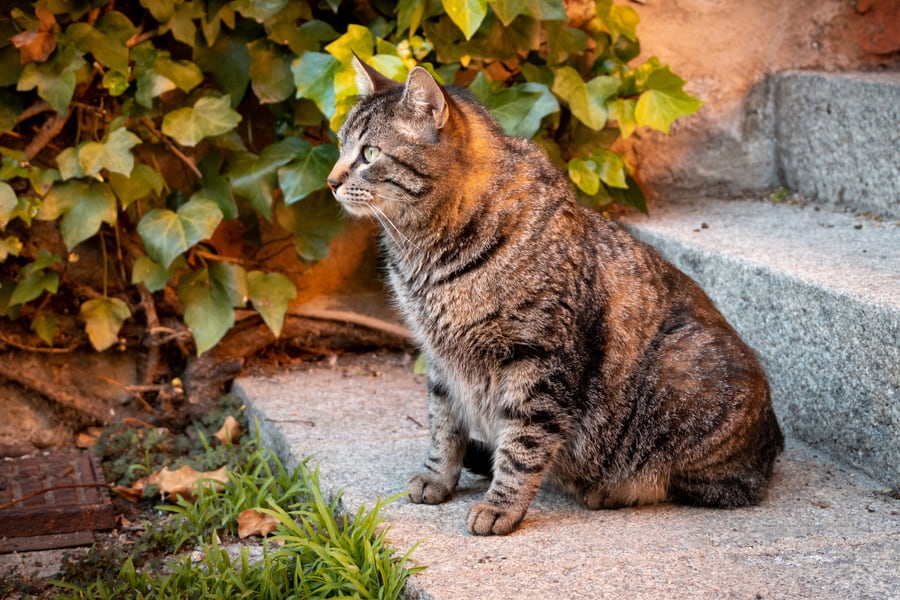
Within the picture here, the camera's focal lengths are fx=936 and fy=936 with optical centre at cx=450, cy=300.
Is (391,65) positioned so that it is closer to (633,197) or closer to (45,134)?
(633,197)

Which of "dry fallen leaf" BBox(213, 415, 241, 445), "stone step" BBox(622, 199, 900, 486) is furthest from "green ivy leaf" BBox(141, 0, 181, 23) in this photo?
"stone step" BBox(622, 199, 900, 486)

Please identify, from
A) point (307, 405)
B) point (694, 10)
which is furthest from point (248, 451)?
point (694, 10)

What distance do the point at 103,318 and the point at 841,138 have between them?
2.92 meters

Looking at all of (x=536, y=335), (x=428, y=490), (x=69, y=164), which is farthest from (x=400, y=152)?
(x=69, y=164)

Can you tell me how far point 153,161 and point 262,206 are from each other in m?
0.53

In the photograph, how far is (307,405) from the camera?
3.55 m

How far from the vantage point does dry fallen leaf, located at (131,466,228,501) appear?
317 cm

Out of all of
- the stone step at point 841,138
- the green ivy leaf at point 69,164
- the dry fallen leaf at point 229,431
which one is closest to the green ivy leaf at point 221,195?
the green ivy leaf at point 69,164

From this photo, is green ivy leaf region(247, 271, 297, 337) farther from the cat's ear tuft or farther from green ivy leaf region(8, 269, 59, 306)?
the cat's ear tuft

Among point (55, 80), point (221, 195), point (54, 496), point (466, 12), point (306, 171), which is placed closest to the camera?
point (466, 12)

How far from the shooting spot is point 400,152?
2502 millimetres

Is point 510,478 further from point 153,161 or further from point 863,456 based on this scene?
point 153,161

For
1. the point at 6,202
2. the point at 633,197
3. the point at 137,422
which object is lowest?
the point at 137,422

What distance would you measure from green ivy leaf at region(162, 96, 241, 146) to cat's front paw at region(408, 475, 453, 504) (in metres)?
1.56
